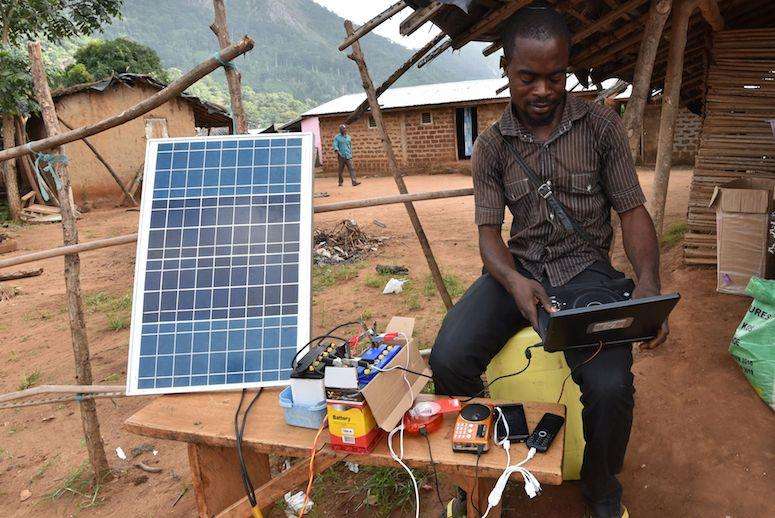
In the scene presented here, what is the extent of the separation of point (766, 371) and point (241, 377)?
2.79m

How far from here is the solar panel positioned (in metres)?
2.43

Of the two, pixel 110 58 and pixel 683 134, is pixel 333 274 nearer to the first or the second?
pixel 683 134

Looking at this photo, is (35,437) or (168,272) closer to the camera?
(168,272)

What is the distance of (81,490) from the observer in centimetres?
323

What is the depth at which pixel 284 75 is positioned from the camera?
7300 cm

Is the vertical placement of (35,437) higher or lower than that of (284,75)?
lower

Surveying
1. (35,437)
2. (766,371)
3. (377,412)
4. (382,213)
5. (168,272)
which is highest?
(382,213)

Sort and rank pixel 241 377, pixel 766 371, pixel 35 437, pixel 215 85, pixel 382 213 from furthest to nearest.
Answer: pixel 215 85
pixel 382 213
pixel 35 437
pixel 766 371
pixel 241 377

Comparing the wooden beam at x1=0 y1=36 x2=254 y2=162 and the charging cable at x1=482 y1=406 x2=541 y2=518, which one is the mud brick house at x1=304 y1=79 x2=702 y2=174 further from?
the charging cable at x1=482 y1=406 x2=541 y2=518

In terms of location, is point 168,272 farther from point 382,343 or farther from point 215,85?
point 215,85

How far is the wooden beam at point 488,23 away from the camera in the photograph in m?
2.97

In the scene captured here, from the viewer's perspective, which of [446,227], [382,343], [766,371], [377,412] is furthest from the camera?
[446,227]

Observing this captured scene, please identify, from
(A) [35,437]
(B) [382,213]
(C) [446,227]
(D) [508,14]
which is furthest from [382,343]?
(B) [382,213]

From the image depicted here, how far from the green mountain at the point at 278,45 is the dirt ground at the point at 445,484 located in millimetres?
58078
